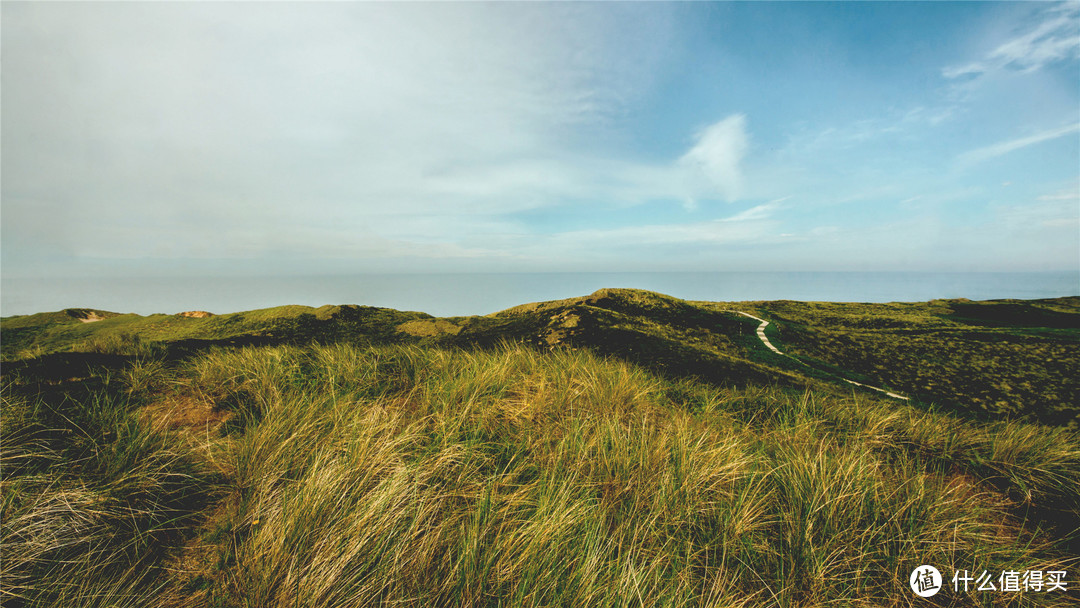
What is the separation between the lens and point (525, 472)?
1881 mm

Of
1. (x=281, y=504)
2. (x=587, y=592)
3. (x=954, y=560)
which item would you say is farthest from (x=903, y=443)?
Answer: (x=281, y=504)

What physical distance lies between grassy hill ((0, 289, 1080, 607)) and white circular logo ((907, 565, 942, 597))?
3cm

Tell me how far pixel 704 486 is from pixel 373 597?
143 cm

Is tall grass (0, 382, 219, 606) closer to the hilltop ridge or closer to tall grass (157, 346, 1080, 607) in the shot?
tall grass (157, 346, 1080, 607)

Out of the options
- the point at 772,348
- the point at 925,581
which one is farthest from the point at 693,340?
the point at 925,581

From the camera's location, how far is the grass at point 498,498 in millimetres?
1245

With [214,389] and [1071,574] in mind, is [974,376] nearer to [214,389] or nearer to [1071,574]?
[1071,574]

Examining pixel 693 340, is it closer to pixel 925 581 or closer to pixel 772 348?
pixel 772 348

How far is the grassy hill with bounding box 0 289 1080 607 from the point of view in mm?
1271

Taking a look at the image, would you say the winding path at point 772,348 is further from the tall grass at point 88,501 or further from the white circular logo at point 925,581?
the tall grass at point 88,501

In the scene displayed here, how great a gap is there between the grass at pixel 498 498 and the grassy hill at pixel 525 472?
0.04 feet

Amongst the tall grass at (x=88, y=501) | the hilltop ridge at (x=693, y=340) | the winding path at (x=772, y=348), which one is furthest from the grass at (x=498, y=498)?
the hilltop ridge at (x=693, y=340)

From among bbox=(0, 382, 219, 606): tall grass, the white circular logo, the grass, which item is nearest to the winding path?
the grass

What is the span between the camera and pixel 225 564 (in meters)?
1.25
